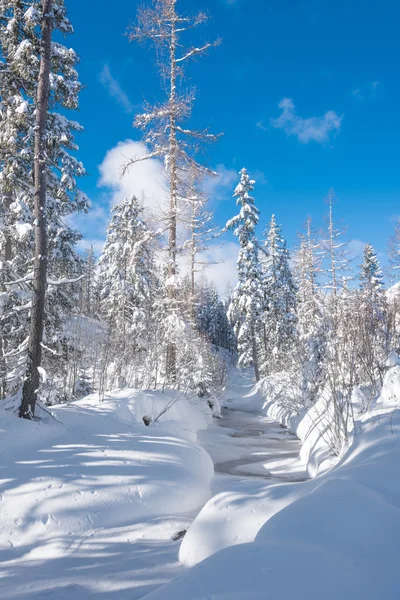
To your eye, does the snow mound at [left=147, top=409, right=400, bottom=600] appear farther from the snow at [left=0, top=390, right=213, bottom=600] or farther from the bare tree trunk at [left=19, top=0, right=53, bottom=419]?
the bare tree trunk at [left=19, top=0, right=53, bottom=419]

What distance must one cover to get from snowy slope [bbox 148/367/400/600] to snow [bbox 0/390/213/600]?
2.16 feet

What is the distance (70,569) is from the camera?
10.4 ft

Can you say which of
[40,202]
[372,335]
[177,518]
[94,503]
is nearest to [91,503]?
Result: [94,503]

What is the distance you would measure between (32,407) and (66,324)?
5.31 m

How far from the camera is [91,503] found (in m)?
4.12

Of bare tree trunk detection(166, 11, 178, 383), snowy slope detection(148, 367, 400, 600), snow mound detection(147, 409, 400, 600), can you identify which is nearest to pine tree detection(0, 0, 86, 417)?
bare tree trunk detection(166, 11, 178, 383)

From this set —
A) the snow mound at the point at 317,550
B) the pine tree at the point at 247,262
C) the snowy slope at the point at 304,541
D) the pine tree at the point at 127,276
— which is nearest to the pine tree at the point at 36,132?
the snowy slope at the point at 304,541

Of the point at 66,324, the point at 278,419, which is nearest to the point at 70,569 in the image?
the point at 66,324

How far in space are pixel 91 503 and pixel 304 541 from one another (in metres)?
2.76

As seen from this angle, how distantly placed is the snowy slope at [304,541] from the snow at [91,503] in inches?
25.9

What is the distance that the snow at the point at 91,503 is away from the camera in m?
3.09

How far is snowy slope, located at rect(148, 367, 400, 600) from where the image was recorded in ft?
5.83

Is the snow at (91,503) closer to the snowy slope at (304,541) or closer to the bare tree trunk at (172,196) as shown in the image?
the snowy slope at (304,541)

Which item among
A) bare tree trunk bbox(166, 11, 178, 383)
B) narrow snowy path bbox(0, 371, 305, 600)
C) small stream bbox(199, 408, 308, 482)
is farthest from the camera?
bare tree trunk bbox(166, 11, 178, 383)
